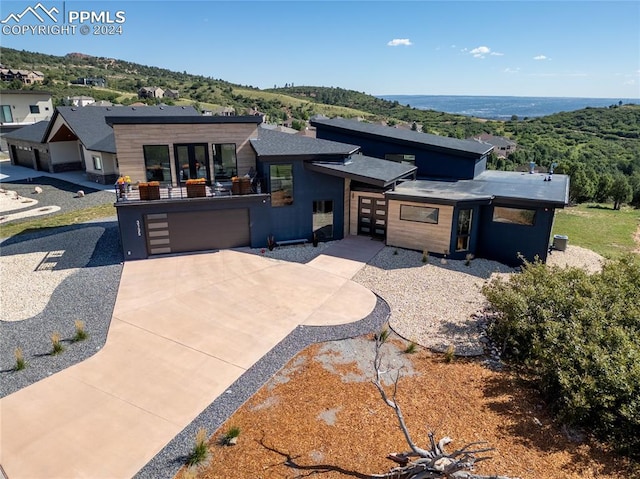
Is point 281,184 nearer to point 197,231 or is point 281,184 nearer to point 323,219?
point 323,219

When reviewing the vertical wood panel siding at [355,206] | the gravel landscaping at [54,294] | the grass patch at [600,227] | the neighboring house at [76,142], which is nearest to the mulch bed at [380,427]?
the gravel landscaping at [54,294]

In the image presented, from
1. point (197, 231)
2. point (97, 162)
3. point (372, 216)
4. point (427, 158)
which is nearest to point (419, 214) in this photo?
point (372, 216)

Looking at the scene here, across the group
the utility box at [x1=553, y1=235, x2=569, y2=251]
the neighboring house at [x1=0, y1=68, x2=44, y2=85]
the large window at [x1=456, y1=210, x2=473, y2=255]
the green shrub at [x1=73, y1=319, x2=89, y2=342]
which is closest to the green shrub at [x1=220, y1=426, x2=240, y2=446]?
the green shrub at [x1=73, y1=319, x2=89, y2=342]

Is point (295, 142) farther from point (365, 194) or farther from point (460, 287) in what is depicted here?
point (460, 287)

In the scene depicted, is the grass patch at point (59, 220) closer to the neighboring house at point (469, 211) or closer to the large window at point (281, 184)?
the large window at point (281, 184)

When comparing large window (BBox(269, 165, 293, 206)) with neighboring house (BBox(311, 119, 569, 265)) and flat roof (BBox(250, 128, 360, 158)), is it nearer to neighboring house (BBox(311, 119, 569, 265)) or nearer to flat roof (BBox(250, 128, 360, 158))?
flat roof (BBox(250, 128, 360, 158))

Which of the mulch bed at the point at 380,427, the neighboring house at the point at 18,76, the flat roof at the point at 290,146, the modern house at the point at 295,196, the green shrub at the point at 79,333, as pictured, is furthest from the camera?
the neighboring house at the point at 18,76

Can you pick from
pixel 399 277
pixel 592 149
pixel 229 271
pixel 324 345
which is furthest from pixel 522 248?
pixel 592 149
